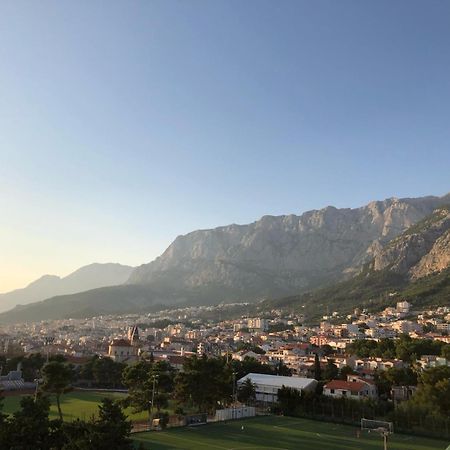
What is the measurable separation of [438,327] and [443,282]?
181 ft

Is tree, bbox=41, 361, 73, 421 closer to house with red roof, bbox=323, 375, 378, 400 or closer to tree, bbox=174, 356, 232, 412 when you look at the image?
tree, bbox=174, 356, 232, 412

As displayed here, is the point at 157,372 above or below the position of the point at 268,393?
above

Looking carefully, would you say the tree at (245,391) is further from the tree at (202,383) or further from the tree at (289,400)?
the tree at (202,383)

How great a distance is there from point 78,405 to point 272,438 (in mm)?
28813

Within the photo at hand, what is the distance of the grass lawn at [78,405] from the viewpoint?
53416 millimetres

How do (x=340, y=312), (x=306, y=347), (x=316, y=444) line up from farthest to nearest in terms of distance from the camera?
(x=340, y=312) < (x=306, y=347) < (x=316, y=444)

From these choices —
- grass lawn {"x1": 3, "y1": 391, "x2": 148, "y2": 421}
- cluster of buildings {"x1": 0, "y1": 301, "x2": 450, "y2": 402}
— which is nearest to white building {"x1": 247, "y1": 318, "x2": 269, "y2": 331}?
cluster of buildings {"x1": 0, "y1": 301, "x2": 450, "y2": 402}

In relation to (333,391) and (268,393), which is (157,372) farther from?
(333,391)

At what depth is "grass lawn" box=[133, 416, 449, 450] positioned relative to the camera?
40.2 metres

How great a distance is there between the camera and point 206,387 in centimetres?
5428

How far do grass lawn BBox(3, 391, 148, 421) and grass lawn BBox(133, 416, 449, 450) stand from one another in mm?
10152

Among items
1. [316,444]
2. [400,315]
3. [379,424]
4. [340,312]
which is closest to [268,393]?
[379,424]

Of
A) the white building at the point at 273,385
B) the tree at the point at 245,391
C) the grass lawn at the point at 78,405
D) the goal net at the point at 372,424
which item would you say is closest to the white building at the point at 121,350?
the grass lawn at the point at 78,405

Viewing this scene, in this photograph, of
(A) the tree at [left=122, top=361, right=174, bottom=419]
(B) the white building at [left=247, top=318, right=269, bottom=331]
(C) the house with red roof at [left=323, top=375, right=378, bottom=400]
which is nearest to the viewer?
(A) the tree at [left=122, top=361, right=174, bottom=419]
